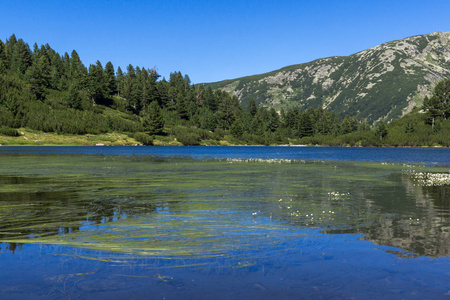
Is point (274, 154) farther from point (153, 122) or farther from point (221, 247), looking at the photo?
point (153, 122)

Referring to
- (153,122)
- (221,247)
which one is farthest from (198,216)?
(153,122)

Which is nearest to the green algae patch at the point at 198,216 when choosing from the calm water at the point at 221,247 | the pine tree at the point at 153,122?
the calm water at the point at 221,247

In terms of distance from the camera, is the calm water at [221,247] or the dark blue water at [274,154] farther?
the dark blue water at [274,154]

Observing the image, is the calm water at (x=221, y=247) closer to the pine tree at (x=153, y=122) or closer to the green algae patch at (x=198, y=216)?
the green algae patch at (x=198, y=216)

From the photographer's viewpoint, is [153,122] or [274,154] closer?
[274,154]

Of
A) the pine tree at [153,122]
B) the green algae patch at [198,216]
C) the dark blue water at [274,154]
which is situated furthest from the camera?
the pine tree at [153,122]

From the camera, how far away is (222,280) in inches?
337

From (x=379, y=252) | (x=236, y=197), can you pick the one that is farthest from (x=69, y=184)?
(x=379, y=252)

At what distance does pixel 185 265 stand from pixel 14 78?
224184 mm

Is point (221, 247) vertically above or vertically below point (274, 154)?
above

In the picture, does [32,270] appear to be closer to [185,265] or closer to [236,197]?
[185,265]

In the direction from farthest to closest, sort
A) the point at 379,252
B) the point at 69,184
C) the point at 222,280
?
1. the point at 69,184
2. the point at 379,252
3. the point at 222,280

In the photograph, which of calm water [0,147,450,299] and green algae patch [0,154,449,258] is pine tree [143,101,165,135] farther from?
calm water [0,147,450,299]

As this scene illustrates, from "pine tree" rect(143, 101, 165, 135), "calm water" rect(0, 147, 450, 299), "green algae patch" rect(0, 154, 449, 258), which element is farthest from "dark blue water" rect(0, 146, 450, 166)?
"pine tree" rect(143, 101, 165, 135)
